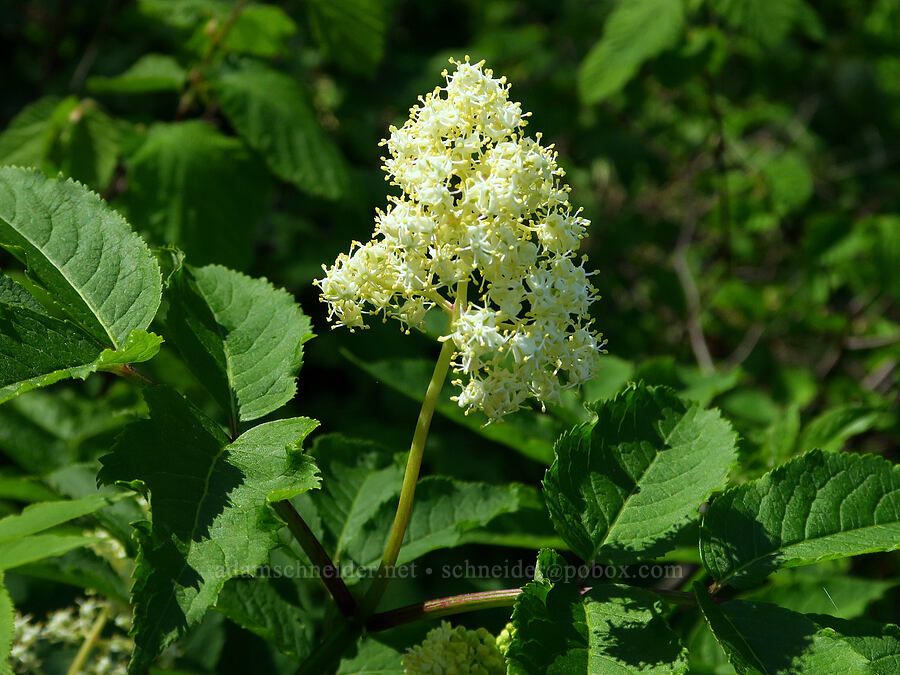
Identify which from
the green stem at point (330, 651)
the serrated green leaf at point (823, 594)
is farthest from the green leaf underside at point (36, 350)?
the serrated green leaf at point (823, 594)

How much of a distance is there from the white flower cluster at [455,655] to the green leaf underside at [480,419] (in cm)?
59

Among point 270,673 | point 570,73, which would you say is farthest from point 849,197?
point 270,673

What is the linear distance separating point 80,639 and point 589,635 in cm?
176

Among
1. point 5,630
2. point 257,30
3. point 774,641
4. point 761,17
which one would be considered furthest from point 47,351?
point 761,17

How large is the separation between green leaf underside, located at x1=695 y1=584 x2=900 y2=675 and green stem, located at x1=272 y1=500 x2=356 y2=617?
0.82 metres

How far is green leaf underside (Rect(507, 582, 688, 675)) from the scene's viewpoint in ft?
5.03

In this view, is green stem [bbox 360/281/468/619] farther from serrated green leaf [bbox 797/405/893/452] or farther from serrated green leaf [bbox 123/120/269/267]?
serrated green leaf [bbox 123/120/269/267]

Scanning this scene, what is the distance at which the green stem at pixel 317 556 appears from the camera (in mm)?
1763

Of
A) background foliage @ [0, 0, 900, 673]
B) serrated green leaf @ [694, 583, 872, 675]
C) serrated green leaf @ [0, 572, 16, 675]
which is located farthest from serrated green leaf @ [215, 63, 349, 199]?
serrated green leaf @ [694, 583, 872, 675]

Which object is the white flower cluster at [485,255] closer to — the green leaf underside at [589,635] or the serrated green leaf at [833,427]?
the green leaf underside at [589,635]

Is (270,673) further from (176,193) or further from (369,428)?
(176,193)

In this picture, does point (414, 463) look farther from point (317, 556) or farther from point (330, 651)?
point (330, 651)

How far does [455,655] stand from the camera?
6.33ft

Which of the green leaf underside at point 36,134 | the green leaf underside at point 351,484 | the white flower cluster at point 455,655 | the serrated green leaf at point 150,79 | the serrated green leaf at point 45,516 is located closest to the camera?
the serrated green leaf at point 45,516
